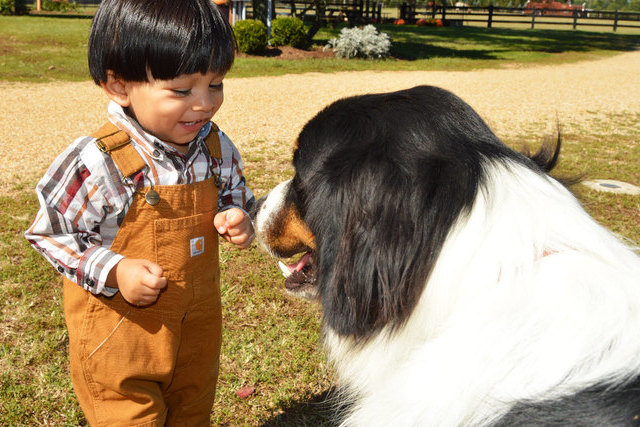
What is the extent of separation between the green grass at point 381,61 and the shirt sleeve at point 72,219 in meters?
14.4

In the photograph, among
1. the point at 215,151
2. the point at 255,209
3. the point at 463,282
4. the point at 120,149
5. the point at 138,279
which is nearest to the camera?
the point at 463,282

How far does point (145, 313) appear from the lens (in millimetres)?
2227

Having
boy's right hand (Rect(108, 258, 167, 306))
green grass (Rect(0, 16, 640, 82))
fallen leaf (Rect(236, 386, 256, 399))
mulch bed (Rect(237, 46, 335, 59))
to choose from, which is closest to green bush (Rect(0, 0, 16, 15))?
green grass (Rect(0, 16, 640, 82))

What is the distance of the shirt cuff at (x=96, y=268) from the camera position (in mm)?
1968

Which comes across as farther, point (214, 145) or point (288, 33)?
point (288, 33)

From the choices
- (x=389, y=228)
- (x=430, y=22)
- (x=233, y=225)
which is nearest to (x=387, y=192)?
(x=389, y=228)

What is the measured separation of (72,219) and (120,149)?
0.30 meters

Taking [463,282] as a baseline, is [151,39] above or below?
above

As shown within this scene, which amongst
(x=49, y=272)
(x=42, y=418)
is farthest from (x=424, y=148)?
(x=49, y=272)

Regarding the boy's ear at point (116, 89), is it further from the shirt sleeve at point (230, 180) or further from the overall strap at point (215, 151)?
the shirt sleeve at point (230, 180)

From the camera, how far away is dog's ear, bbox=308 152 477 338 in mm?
1678

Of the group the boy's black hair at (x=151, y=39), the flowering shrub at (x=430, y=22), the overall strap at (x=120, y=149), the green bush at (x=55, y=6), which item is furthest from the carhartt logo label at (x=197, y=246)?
the flowering shrub at (x=430, y=22)

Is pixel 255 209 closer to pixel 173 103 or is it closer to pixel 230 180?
pixel 230 180

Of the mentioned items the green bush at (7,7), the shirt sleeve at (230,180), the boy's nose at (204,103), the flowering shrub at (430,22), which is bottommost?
the shirt sleeve at (230,180)
